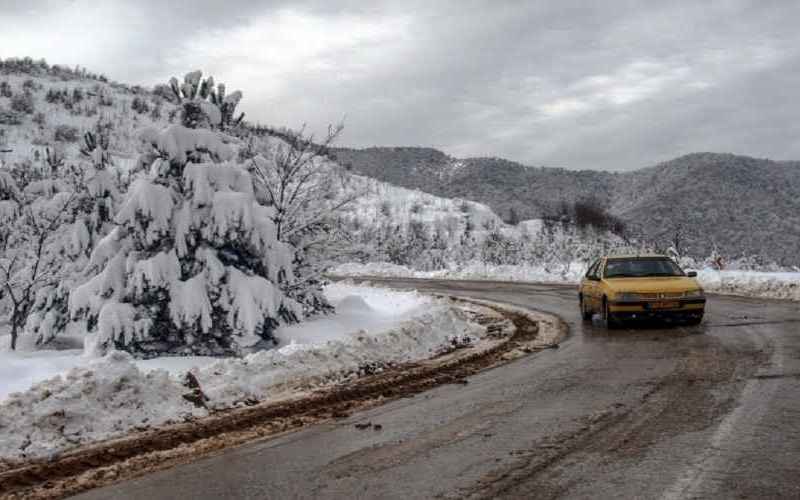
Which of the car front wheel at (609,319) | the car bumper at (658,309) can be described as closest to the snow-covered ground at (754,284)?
the car bumper at (658,309)

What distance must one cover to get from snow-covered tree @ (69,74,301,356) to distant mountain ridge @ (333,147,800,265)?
85.8m

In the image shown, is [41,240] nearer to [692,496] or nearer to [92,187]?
[92,187]

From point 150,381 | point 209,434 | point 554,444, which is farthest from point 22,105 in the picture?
point 554,444

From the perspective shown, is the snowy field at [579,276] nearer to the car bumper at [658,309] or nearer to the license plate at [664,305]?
the car bumper at [658,309]

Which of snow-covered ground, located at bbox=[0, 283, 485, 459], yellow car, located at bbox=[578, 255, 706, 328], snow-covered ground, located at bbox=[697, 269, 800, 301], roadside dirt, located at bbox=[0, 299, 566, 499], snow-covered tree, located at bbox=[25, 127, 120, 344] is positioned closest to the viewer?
roadside dirt, located at bbox=[0, 299, 566, 499]

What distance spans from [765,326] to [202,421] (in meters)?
10.8

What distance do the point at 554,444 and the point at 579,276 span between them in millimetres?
29062

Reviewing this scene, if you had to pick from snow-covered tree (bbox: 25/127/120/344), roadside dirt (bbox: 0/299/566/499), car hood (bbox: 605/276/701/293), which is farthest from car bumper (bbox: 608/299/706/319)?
snow-covered tree (bbox: 25/127/120/344)

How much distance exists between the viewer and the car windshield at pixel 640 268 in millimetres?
14659

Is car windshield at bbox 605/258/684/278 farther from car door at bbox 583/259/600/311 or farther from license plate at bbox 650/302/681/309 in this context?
license plate at bbox 650/302/681/309

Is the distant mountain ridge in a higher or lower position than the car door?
higher

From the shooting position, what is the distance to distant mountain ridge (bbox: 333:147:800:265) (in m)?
109

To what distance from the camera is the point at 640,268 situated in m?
14.9

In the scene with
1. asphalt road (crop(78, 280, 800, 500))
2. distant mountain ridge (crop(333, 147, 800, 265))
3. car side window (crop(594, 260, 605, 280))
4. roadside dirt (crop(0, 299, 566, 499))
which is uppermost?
distant mountain ridge (crop(333, 147, 800, 265))
